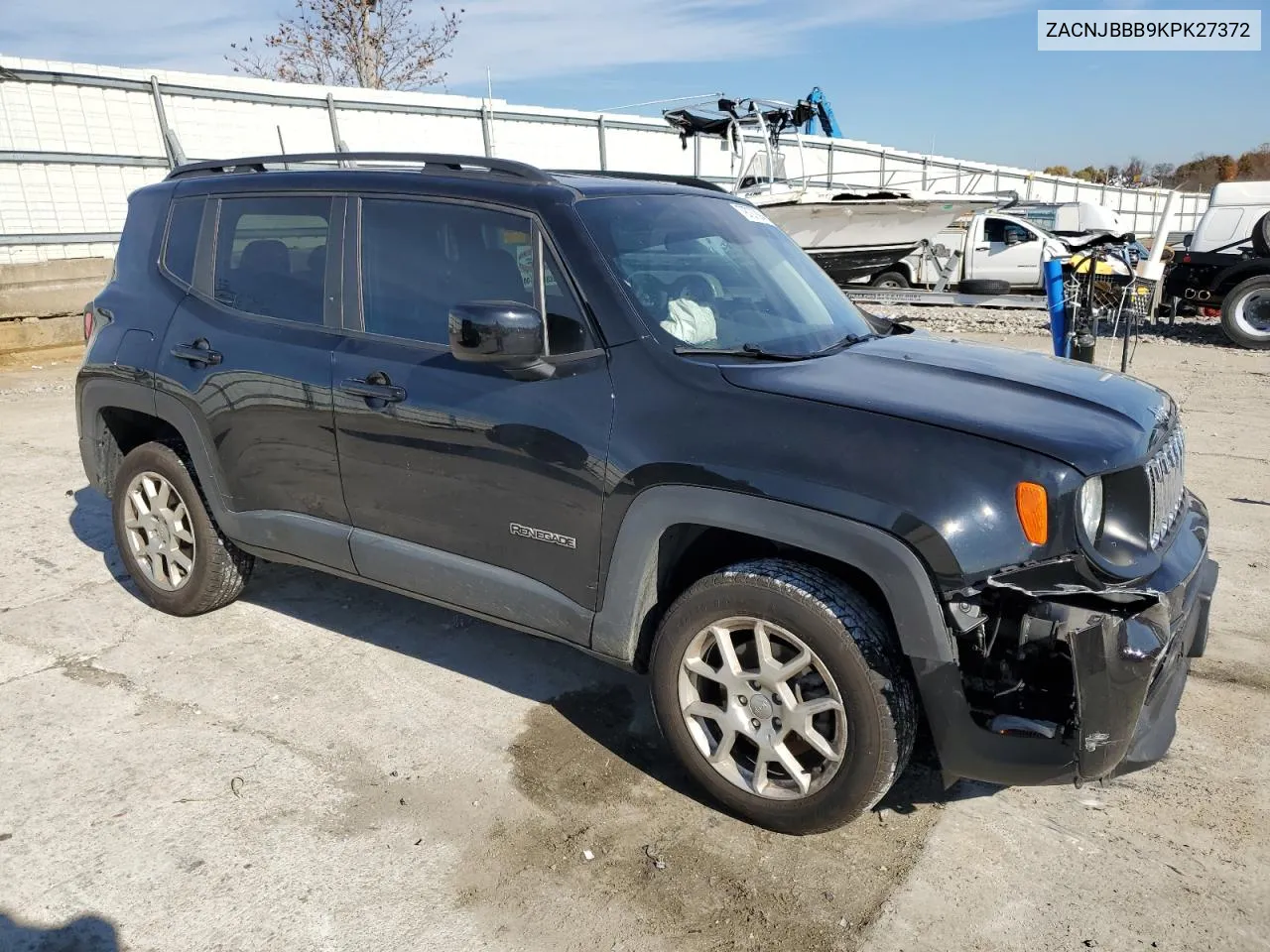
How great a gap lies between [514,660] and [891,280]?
604 inches

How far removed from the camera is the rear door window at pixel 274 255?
3873mm

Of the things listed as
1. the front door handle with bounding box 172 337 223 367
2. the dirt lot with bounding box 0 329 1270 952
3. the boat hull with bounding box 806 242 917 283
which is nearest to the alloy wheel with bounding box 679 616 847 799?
the dirt lot with bounding box 0 329 1270 952

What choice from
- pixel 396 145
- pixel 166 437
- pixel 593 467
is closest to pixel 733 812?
pixel 593 467

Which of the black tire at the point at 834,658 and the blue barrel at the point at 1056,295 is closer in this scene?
the black tire at the point at 834,658

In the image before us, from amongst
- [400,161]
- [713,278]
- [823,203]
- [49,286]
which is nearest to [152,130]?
[49,286]

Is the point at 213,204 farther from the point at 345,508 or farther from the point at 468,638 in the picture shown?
the point at 468,638

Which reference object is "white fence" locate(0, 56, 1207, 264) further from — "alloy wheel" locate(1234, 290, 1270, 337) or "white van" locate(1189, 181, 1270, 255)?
"alloy wheel" locate(1234, 290, 1270, 337)

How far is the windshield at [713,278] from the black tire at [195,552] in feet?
7.49

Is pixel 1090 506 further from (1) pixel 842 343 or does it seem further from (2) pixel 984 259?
(2) pixel 984 259

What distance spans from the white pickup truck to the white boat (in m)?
0.94

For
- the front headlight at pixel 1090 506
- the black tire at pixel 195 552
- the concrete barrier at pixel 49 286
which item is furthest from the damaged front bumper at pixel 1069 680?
the concrete barrier at pixel 49 286

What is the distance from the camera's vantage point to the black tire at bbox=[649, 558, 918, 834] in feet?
8.80

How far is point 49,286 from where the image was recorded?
1195cm

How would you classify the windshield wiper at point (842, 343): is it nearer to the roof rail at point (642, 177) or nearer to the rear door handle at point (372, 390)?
the roof rail at point (642, 177)
